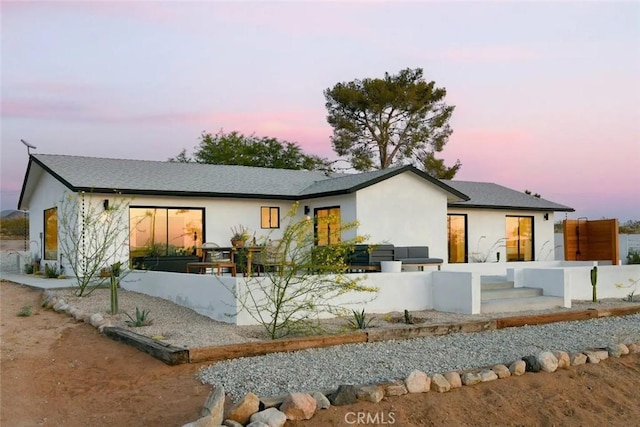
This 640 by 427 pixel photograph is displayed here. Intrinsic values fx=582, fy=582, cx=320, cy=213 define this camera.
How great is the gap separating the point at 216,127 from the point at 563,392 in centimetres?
3635

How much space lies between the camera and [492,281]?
561 inches

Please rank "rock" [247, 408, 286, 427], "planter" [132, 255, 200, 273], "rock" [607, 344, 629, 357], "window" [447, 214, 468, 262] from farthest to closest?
"window" [447, 214, 468, 262]
"planter" [132, 255, 200, 273]
"rock" [607, 344, 629, 357]
"rock" [247, 408, 286, 427]

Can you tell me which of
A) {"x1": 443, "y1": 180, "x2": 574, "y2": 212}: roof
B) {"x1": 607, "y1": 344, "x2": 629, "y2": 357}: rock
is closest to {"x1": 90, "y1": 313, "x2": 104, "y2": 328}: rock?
{"x1": 607, "y1": 344, "x2": 629, "y2": 357}: rock

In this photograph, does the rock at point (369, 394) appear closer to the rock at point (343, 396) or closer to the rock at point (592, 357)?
the rock at point (343, 396)

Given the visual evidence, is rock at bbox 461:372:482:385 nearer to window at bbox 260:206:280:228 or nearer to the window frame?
window at bbox 260:206:280:228

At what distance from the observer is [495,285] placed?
45.1 ft

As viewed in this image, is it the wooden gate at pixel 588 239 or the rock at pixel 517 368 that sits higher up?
the wooden gate at pixel 588 239

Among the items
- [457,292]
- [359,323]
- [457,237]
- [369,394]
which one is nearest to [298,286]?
[359,323]

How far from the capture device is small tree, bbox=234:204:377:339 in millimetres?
9039

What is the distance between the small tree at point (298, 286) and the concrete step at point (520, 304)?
3.09 meters

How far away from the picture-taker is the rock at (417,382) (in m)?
6.26

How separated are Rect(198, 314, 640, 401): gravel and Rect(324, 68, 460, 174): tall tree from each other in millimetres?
28256

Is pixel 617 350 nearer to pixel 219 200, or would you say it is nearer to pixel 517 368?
pixel 517 368

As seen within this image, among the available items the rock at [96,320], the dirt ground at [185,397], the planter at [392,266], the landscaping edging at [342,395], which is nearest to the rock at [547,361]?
the landscaping edging at [342,395]
